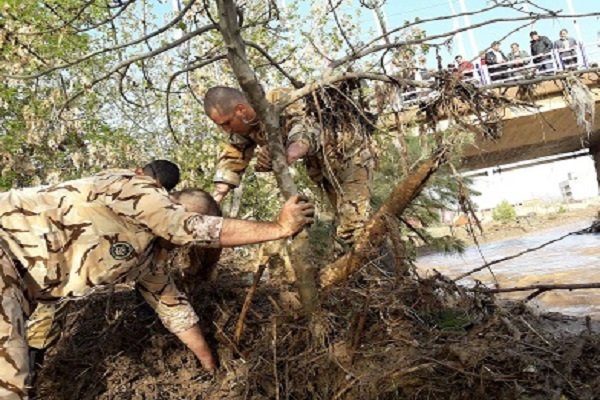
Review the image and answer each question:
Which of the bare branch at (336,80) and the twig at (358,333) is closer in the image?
the twig at (358,333)

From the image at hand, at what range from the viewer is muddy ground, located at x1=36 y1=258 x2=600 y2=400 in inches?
88.8

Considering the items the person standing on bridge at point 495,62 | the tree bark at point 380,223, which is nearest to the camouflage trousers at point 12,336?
the tree bark at point 380,223

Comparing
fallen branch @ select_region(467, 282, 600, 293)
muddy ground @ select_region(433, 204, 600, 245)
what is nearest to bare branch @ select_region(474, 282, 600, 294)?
Answer: fallen branch @ select_region(467, 282, 600, 293)

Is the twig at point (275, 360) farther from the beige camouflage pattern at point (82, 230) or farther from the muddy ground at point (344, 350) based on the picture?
the beige camouflage pattern at point (82, 230)

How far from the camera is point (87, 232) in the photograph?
2.54 metres

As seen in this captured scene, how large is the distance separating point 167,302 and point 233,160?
118 centimetres

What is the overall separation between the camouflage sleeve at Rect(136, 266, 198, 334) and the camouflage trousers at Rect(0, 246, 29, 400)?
2.49ft

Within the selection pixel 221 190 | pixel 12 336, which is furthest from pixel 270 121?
pixel 12 336

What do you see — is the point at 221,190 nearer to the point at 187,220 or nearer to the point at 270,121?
the point at 270,121

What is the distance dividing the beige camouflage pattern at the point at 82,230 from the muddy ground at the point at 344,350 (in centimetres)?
78

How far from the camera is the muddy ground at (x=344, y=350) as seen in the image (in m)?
2.26

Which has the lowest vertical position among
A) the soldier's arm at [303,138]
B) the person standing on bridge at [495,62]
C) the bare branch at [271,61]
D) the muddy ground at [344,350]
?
the muddy ground at [344,350]

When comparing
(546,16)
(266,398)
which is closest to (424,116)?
(546,16)

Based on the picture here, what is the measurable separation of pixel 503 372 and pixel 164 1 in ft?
7.59
